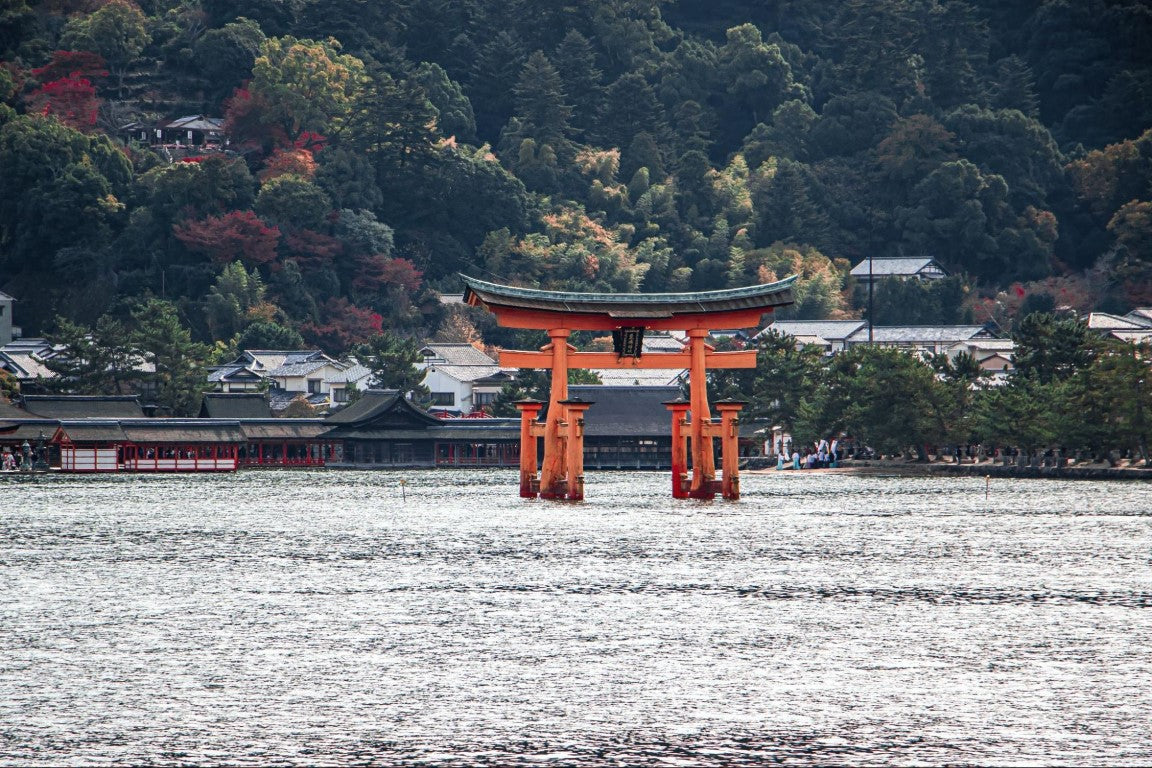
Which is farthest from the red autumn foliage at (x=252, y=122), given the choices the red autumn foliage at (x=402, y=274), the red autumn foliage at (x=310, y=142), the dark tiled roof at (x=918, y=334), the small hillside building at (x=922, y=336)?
the dark tiled roof at (x=918, y=334)

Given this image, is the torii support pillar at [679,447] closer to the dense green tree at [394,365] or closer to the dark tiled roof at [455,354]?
the dense green tree at [394,365]

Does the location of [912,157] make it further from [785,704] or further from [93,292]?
[785,704]

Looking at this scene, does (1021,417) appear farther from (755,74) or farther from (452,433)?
(755,74)

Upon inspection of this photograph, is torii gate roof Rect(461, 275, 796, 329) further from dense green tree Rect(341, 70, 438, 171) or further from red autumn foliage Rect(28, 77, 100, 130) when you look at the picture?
red autumn foliage Rect(28, 77, 100, 130)

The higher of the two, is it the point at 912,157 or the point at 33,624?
the point at 912,157

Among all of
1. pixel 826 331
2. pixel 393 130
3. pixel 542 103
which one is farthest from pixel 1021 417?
pixel 542 103

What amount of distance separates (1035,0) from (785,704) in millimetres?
137539

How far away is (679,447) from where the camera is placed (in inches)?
2163

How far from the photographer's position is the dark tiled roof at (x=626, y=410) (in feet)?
288

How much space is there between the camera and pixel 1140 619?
86.9ft

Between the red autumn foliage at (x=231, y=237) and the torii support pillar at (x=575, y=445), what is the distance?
63.5 metres

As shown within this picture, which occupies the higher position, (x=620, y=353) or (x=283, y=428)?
(x=620, y=353)

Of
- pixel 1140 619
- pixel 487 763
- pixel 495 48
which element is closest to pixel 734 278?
pixel 495 48

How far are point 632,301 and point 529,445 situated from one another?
5998mm
